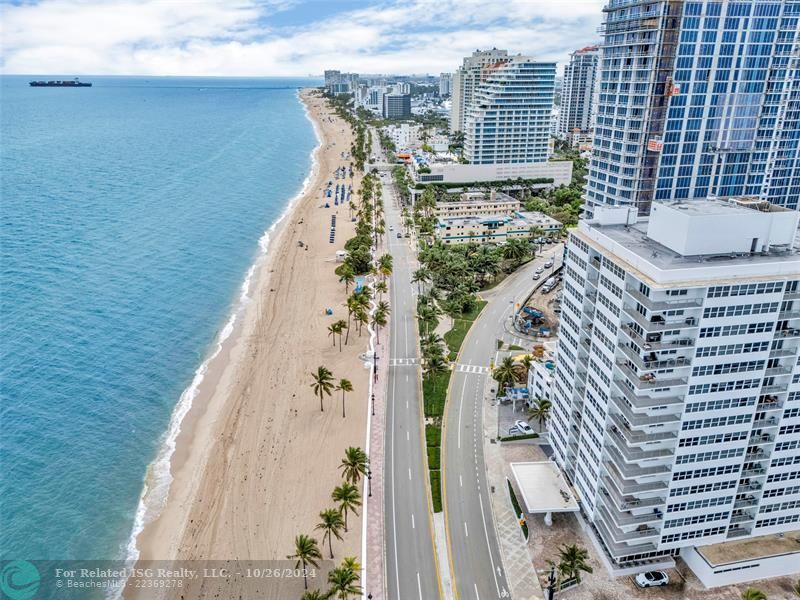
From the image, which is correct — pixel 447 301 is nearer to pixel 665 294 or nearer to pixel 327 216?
pixel 665 294

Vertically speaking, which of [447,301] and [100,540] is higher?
[447,301]

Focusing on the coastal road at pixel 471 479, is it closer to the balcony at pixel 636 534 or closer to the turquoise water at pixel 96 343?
the balcony at pixel 636 534

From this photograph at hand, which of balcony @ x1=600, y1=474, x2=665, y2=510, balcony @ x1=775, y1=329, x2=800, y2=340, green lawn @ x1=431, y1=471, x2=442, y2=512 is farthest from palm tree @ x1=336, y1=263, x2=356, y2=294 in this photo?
balcony @ x1=775, y1=329, x2=800, y2=340

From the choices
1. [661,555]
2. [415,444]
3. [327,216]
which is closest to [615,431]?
[661,555]

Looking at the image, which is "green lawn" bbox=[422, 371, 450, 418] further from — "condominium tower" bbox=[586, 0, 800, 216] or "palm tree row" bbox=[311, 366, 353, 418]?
"condominium tower" bbox=[586, 0, 800, 216]

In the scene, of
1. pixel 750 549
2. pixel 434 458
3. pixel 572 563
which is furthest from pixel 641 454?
pixel 434 458

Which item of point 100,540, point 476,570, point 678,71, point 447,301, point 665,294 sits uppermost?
point 678,71

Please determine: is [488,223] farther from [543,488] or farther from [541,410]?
[543,488]
